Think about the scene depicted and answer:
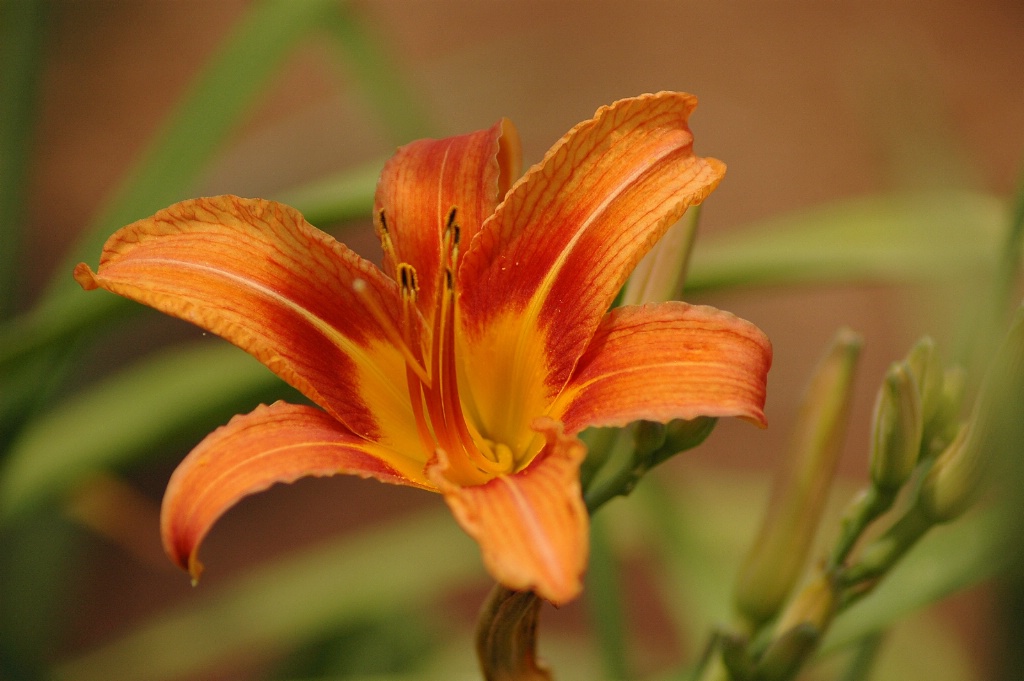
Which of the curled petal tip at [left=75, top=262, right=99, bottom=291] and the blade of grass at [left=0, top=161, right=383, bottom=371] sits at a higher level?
the curled petal tip at [left=75, top=262, right=99, bottom=291]

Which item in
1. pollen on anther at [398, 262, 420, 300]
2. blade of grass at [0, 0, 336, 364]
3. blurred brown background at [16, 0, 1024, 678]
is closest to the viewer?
pollen on anther at [398, 262, 420, 300]

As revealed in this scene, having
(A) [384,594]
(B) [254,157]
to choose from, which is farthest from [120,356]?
(A) [384,594]

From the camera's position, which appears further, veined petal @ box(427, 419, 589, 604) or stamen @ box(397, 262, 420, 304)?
stamen @ box(397, 262, 420, 304)

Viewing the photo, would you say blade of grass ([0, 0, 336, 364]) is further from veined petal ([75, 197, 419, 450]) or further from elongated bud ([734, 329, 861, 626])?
elongated bud ([734, 329, 861, 626])

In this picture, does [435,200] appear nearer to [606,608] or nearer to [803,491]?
[803,491]

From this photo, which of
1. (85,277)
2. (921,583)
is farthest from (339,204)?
(921,583)

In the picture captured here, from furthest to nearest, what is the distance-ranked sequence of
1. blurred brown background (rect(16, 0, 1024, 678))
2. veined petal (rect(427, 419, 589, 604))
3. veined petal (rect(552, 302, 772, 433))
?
blurred brown background (rect(16, 0, 1024, 678)), veined petal (rect(552, 302, 772, 433)), veined petal (rect(427, 419, 589, 604))

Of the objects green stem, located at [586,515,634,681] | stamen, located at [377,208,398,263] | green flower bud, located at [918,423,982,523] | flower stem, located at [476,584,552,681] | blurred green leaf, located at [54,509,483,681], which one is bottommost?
blurred green leaf, located at [54,509,483,681]

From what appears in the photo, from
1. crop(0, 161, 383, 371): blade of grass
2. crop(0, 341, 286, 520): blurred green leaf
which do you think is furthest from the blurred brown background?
crop(0, 161, 383, 371): blade of grass
